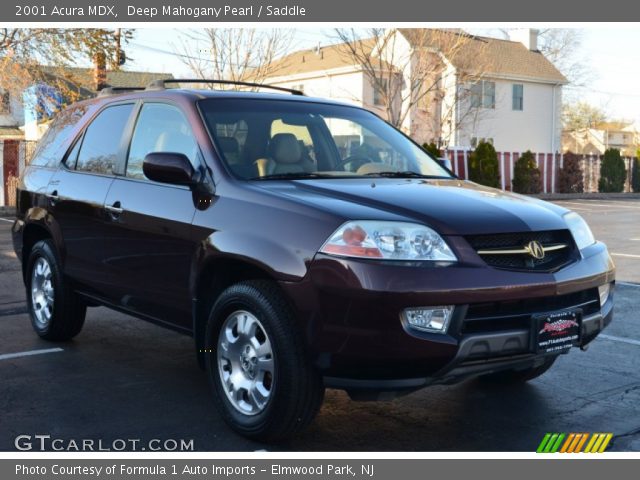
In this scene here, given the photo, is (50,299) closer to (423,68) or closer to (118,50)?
(118,50)

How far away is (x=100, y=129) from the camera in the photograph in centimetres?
604

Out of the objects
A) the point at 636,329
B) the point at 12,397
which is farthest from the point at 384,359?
the point at 636,329

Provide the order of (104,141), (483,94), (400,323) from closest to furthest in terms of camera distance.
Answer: (400,323), (104,141), (483,94)

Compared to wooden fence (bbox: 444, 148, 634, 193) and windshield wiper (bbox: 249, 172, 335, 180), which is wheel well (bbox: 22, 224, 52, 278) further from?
wooden fence (bbox: 444, 148, 634, 193)

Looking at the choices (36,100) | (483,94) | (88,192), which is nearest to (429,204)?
(88,192)

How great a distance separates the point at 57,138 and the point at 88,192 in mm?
1075

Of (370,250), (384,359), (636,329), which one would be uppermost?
(370,250)

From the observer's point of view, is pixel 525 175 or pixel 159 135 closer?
pixel 159 135

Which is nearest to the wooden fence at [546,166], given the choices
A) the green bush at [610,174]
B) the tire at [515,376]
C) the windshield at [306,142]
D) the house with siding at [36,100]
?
the green bush at [610,174]

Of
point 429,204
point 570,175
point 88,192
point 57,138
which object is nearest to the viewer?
point 429,204

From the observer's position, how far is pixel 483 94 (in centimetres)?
4156

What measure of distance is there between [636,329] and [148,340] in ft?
13.3

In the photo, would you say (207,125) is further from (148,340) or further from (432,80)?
(432,80)

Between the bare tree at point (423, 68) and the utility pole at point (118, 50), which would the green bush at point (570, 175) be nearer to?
the bare tree at point (423, 68)
